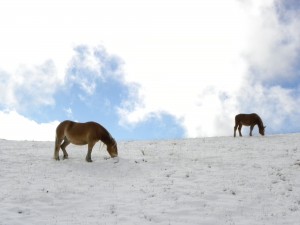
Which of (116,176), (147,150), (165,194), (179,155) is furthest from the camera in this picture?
(147,150)

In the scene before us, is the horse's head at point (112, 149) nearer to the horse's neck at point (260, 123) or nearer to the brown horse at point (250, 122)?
the brown horse at point (250, 122)

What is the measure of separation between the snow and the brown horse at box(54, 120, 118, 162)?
2.60 ft

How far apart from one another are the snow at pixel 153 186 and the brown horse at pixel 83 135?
31.1 inches

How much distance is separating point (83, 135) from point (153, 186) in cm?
576

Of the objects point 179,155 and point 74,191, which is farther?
point 179,155

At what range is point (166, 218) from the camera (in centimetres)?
1341

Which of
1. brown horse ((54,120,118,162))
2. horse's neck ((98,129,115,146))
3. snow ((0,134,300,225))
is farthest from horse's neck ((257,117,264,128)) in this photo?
horse's neck ((98,129,115,146))

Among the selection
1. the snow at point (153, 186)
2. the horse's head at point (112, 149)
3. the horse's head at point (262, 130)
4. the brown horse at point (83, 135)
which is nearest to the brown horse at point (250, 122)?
the horse's head at point (262, 130)

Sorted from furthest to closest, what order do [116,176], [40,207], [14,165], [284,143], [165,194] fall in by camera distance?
[284,143]
[14,165]
[116,176]
[165,194]
[40,207]

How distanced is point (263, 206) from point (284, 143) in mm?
13355

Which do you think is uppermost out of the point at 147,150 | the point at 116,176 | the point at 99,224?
the point at 147,150

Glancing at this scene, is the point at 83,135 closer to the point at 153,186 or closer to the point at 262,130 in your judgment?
the point at 153,186

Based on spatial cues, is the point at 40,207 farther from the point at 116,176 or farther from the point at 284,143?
the point at 284,143

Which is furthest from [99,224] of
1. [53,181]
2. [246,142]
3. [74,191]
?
[246,142]
